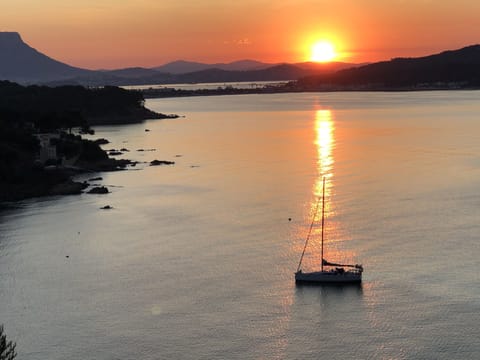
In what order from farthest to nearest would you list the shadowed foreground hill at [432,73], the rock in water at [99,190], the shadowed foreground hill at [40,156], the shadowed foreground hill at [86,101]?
1. the shadowed foreground hill at [432,73]
2. the shadowed foreground hill at [86,101]
3. the shadowed foreground hill at [40,156]
4. the rock in water at [99,190]

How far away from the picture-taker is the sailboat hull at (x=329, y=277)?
21953mm

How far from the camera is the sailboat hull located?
21953 millimetres

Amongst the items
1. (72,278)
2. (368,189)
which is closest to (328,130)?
(368,189)

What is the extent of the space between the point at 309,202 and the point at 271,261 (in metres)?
10.6

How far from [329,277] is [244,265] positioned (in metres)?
3.07

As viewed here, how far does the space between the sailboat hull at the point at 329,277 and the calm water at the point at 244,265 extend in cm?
31

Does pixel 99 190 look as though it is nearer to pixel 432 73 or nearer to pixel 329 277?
pixel 329 277

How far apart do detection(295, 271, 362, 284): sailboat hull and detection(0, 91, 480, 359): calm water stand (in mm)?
313

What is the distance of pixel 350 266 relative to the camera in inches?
898

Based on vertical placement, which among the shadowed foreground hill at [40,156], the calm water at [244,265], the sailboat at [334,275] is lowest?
the calm water at [244,265]

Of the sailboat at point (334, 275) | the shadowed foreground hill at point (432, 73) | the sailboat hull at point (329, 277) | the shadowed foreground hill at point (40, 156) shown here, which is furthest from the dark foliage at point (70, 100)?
the shadowed foreground hill at point (432, 73)

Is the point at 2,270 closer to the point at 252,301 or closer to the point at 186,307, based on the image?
the point at 186,307

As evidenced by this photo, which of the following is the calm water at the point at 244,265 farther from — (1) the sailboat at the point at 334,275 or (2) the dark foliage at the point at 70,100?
(2) the dark foliage at the point at 70,100

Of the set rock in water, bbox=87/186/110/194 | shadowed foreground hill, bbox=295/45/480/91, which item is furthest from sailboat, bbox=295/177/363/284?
shadowed foreground hill, bbox=295/45/480/91
